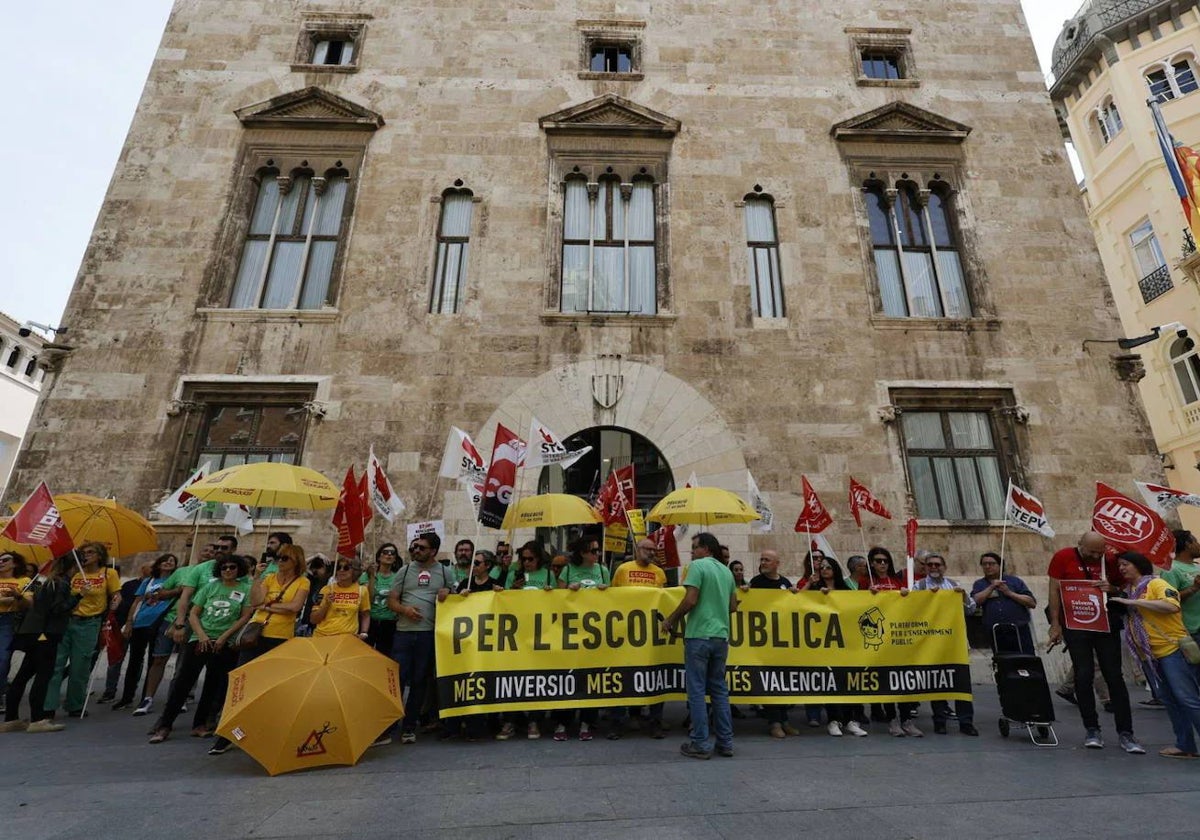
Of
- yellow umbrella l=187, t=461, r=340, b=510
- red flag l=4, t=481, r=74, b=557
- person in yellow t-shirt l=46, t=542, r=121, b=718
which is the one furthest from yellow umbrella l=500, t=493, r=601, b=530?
red flag l=4, t=481, r=74, b=557

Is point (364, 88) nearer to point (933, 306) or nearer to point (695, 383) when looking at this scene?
point (695, 383)

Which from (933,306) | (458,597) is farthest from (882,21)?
(458,597)

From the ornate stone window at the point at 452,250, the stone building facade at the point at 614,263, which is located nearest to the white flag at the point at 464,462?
the stone building facade at the point at 614,263

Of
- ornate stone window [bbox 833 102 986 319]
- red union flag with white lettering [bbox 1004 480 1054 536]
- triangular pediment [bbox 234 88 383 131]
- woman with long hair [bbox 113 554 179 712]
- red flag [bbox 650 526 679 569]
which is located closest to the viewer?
woman with long hair [bbox 113 554 179 712]

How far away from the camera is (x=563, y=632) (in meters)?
6.50

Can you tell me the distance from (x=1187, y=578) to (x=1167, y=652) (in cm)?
188

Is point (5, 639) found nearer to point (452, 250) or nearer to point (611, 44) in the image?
point (452, 250)

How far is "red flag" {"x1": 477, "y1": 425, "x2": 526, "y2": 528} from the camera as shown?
7.10 meters

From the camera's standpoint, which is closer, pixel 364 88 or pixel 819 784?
pixel 819 784

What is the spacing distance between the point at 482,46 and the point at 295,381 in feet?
30.9

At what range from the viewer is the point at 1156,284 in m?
22.5

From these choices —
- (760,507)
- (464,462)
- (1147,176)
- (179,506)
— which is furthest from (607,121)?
(1147,176)

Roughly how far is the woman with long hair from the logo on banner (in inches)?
348

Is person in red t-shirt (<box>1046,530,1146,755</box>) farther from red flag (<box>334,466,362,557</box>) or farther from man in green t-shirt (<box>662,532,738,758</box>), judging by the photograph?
red flag (<box>334,466,362,557</box>)
